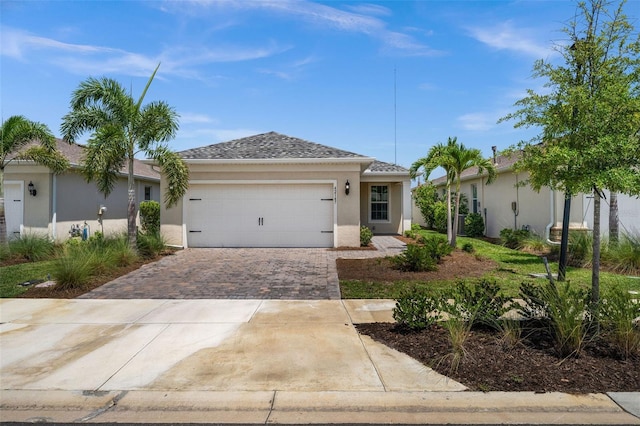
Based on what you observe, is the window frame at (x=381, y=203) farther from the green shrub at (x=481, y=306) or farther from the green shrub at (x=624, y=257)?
the green shrub at (x=481, y=306)

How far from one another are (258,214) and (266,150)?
280 centimetres

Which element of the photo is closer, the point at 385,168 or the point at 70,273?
the point at 70,273

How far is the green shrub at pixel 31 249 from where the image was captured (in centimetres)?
1209

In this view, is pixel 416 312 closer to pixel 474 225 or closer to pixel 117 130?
pixel 117 130

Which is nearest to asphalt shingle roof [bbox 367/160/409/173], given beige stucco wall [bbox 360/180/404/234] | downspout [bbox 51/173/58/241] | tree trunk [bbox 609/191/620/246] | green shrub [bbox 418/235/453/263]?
beige stucco wall [bbox 360/180/404/234]

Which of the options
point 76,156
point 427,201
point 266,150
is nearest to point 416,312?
point 266,150

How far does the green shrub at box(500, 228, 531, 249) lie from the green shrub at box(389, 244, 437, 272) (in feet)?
20.4

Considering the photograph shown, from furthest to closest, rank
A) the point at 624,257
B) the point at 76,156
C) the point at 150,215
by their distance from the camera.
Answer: the point at 76,156
the point at 150,215
the point at 624,257

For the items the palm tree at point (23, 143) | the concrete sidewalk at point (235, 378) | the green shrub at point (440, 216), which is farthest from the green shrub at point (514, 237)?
the palm tree at point (23, 143)

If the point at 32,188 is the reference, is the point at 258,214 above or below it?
below

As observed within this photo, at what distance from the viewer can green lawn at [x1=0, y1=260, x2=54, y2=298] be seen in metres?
8.26

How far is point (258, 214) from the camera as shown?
49.8 ft

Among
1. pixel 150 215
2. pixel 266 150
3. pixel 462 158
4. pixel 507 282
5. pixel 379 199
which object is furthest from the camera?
pixel 379 199

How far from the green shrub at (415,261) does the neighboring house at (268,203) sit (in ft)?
15.8
